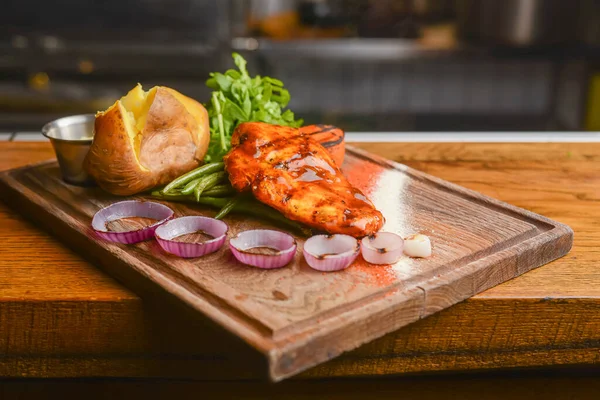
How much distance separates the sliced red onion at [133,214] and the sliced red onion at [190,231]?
43 millimetres

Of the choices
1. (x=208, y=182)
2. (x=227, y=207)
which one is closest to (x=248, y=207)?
(x=227, y=207)

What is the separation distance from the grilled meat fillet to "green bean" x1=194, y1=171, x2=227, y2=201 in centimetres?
10

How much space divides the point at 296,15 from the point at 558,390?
3840mm

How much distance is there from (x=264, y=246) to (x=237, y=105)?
33.3 inches

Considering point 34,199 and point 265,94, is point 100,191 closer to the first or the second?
point 34,199

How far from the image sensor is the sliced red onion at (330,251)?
166 cm

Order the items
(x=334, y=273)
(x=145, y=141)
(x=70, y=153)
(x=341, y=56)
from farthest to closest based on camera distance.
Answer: (x=341, y=56)
(x=70, y=153)
(x=145, y=141)
(x=334, y=273)

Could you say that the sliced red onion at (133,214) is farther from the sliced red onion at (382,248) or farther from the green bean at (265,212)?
the sliced red onion at (382,248)

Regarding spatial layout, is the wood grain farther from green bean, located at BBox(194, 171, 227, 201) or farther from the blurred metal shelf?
the blurred metal shelf

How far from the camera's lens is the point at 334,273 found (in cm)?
167

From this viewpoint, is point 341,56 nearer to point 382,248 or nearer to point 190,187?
point 190,187

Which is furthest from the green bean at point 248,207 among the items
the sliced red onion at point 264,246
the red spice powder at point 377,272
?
the red spice powder at point 377,272

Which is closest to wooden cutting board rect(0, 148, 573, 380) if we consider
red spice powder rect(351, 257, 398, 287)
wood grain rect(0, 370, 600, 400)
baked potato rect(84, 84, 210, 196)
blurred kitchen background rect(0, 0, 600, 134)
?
red spice powder rect(351, 257, 398, 287)

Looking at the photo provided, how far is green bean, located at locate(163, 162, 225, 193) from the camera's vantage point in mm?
2135
